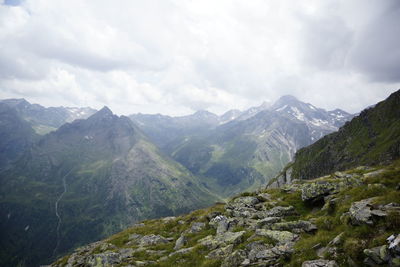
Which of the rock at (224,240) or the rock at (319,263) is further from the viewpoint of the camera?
the rock at (224,240)

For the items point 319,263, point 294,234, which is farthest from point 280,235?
point 319,263

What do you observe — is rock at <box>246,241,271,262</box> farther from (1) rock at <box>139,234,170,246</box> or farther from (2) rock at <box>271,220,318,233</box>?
(1) rock at <box>139,234,170,246</box>

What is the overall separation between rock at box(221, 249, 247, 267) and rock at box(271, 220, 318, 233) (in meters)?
4.98

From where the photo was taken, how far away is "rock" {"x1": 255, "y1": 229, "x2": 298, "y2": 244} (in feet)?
59.2

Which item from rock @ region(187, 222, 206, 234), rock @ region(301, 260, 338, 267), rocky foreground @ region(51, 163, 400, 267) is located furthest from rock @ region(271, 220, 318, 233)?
rock @ region(187, 222, 206, 234)

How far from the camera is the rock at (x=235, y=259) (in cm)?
1694

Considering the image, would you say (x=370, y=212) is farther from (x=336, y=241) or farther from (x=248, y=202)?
(x=248, y=202)

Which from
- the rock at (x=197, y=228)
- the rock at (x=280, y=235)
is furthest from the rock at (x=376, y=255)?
the rock at (x=197, y=228)

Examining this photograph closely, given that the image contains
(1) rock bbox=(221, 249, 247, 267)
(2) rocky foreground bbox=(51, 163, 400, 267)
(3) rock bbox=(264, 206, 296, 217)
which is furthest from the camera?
(3) rock bbox=(264, 206, 296, 217)

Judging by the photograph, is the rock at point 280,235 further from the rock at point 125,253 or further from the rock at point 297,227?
the rock at point 125,253

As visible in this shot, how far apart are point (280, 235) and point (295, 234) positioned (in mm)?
1172

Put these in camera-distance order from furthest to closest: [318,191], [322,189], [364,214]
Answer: [322,189] < [318,191] < [364,214]

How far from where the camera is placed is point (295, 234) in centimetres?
1858

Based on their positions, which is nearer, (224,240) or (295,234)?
(295,234)
